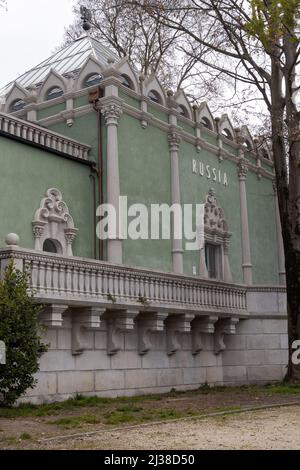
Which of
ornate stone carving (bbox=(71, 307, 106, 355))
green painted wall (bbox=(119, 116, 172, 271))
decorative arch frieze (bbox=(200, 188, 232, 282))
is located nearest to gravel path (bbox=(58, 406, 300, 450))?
ornate stone carving (bbox=(71, 307, 106, 355))

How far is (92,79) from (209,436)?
1589 cm

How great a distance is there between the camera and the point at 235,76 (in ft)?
69.1

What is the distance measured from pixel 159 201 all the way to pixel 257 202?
7.92 m

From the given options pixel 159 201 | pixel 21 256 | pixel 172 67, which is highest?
pixel 172 67

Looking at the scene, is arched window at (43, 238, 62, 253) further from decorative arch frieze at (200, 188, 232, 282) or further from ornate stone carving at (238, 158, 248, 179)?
ornate stone carving at (238, 158, 248, 179)

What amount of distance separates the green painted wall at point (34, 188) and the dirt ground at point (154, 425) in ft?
→ 18.8

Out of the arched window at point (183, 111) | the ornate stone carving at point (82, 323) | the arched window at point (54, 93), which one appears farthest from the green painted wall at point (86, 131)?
the ornate stone carving at point (82, 323)

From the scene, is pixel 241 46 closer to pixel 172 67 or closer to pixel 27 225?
pixel 27 225

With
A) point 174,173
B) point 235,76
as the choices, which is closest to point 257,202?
point 174,173

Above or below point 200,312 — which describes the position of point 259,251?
above

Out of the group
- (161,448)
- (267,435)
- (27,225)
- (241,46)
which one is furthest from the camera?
(241,46)

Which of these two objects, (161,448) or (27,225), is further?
(27,225)

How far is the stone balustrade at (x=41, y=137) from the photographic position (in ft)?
61.4

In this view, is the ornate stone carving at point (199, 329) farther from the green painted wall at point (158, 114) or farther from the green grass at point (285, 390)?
the green painted wall at point (158, 114)
